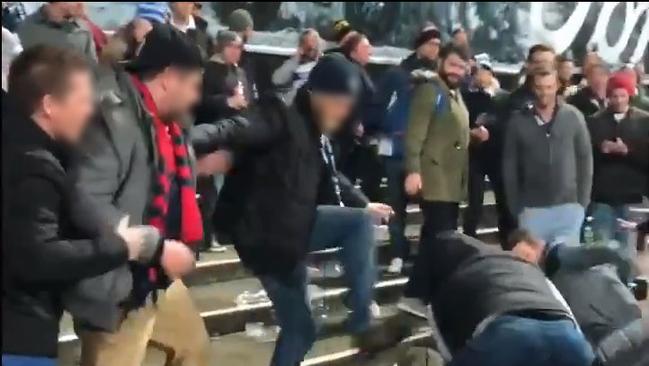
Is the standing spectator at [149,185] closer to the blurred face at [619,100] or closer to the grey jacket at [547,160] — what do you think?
the grey jacket at [547,160]

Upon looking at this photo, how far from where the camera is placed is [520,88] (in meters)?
4.34

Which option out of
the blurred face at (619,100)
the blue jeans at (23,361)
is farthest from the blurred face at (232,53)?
the blue jeans at (23,361)

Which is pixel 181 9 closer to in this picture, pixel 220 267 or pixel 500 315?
pixel 220 267

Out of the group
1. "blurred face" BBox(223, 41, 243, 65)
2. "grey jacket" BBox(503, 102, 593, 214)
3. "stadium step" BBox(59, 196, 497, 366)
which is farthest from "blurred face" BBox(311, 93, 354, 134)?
"grey jacket" BBox(503, 102, 593, 214)

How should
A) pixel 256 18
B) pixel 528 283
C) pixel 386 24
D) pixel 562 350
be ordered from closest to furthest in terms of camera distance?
pixel 562 350 → pixel 528 283 → pixel 256 18 → pixel 386 24

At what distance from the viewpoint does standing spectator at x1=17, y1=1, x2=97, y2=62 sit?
3438 millimetres

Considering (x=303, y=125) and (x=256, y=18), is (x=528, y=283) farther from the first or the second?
(x=256, y=18)

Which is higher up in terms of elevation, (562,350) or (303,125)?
(303,125)

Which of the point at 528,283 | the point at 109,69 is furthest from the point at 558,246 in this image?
the point at 109,69

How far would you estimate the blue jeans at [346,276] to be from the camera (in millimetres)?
3078

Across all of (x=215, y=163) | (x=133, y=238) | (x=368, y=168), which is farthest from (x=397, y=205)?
(x=133, y=238)

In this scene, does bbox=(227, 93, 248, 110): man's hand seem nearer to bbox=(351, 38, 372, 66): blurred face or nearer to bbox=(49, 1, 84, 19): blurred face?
bbox=(49, 1, 84, 19): blurred face

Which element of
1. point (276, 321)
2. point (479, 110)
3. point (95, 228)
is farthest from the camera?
point (479, 110)

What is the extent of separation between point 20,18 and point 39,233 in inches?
88.3
